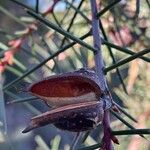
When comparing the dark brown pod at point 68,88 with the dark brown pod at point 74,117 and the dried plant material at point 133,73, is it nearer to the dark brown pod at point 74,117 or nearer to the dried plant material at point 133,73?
the dark brown pod at point 74,117

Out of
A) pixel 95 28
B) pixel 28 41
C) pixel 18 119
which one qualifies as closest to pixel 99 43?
pixel 95 28

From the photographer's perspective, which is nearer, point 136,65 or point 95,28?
point 95,28

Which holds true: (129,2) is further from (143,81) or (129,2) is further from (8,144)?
(8,144)

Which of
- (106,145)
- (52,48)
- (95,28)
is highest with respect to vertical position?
(52,48)

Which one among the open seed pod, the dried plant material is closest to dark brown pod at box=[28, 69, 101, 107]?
the open seed pod

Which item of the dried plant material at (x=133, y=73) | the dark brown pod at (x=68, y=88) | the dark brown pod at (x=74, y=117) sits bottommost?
the dark brown pod at (x=74, y=117)

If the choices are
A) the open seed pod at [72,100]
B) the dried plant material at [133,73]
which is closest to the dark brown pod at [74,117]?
the open seed pod at [72,100]

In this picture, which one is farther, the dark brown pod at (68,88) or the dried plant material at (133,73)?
the dried plant material at (133,73)

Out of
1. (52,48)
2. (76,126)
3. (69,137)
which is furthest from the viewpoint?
(69,137)
